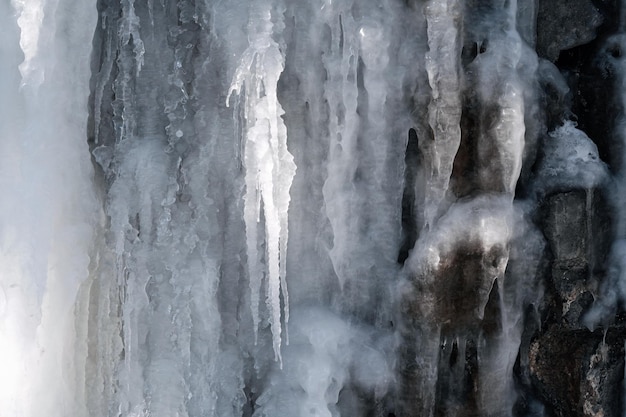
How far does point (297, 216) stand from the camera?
3865 mm

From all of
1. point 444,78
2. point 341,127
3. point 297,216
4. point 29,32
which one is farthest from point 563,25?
point 29,32

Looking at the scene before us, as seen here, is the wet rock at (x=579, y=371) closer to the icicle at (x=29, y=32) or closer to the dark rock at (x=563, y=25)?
the dark rock at (x=563, y=25)

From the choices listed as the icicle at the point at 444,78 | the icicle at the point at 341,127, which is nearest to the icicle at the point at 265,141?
the icicle at the point at 341,127

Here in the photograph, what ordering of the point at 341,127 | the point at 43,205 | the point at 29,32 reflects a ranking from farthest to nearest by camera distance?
the point at 341,127 → the point at 43,205 → the point at 29,32

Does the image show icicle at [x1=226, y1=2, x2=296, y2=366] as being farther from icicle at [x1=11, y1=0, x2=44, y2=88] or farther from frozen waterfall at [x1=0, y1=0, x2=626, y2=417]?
icicle at [x1=11, y1=0, x2=44, y2=88]

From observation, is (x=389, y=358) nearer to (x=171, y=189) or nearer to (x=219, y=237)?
(x=219, y=237)

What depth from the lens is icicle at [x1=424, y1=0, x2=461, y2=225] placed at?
3578mm

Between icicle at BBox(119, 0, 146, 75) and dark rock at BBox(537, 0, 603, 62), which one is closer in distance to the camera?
icicle at BBox(119, 0, 146, 75)

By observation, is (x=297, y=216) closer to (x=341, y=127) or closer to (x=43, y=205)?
(x=341, y=127)

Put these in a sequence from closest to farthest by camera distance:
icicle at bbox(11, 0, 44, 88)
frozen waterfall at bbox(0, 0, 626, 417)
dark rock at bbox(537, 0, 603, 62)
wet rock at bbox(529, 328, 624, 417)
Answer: icicle at bbox(11, 0, 44, 88)
frozen waterfall at bbox(0, 0, 626, 417)
wet rock at bbox(529, 328, 624, 417)
dark rock at bbox(537, 0, 603, 62)

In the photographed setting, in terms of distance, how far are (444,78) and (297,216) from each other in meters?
1.02

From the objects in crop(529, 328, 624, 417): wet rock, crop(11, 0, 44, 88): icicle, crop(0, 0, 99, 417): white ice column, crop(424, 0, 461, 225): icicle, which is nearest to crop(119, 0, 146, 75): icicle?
crop(0, 0, 99, 417): white ice column

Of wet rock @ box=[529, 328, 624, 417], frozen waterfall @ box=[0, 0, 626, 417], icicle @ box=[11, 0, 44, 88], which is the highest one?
icicle @ box=[11, 0, 44, 88]

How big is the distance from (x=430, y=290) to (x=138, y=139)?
5.37 feet
